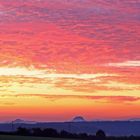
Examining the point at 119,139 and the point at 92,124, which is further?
the point at 92,124

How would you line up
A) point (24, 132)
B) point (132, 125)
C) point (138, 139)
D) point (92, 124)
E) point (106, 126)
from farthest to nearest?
point (132, 125), point (106, 126), point (92, 124), point (24, 132), point (138, 139)

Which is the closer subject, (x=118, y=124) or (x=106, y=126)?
(x=106, y=126)

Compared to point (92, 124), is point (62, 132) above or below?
below

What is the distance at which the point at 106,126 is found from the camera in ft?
475

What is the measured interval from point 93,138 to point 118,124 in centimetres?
10512

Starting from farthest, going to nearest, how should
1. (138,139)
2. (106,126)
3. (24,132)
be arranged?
1. (106,126)
2. (24,132)
3. (138,139)

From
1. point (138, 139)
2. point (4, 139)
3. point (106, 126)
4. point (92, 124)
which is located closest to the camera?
point (4, 139)

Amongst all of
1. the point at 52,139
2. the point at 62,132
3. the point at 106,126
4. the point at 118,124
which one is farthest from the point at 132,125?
the point at 52,139

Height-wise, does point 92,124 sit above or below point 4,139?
above

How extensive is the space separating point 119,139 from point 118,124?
106032mm

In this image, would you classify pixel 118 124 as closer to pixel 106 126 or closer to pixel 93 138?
pixel 106 126

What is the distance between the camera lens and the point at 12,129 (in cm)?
7200

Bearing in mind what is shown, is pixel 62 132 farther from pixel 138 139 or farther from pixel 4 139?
pixel 4 139

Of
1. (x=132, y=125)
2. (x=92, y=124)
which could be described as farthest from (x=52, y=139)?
(x=132, y=125)
